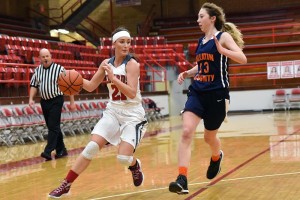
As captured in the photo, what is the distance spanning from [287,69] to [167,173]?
17.0 meters

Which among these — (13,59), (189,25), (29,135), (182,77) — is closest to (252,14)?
(189,25)

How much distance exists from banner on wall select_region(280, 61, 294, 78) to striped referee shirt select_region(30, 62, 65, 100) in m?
15.5

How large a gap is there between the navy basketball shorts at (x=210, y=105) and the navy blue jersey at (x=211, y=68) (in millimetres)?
56

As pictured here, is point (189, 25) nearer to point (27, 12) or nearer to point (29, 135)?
point (27, 12)

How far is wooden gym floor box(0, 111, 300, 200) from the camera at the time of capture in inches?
204

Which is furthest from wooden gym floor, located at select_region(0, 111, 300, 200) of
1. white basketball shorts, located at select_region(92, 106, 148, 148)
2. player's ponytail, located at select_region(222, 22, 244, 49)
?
player's ponytail, located at select_region(222, 22, 244, 49)

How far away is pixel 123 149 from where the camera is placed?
5.09 m

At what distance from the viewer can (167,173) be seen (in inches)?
258

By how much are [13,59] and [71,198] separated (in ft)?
35.2

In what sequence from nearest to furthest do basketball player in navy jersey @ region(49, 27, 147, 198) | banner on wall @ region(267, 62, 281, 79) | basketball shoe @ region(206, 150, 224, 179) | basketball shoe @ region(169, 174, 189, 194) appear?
basketball shoe @ region(169, 174, 189, 194) → basketball player in navy jersey @ region(49, 27, 147, 198) → basketball shoe @ region(206, 150, 224, 179) → banner on wall @ region(267, 62, 281, 79)

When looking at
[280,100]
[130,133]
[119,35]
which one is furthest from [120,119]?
[280,100]

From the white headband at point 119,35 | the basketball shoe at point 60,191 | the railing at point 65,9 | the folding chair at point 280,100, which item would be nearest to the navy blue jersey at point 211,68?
the white headband at point 119,35

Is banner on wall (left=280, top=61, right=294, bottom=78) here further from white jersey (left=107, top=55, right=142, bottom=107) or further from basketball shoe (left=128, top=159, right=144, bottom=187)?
white jersey (left=107, top=55, right=142, bottom=107)

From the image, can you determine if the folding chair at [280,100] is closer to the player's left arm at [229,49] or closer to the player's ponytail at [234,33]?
the player's ponytail at [234,33]
